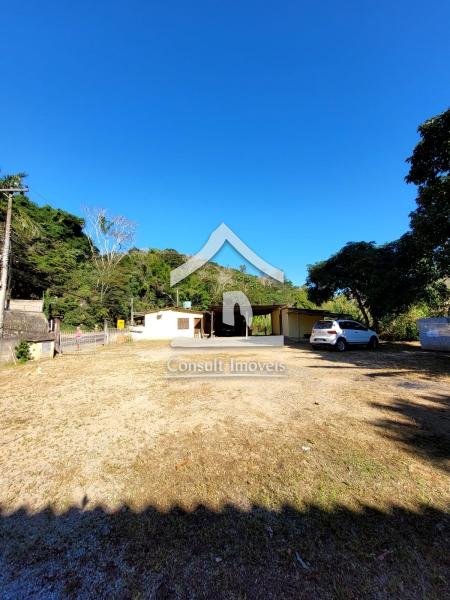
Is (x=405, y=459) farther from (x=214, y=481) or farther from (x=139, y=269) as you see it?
(x=139, y=269)

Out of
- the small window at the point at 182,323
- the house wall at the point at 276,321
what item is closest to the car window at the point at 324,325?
the house wall at the point at 276,321

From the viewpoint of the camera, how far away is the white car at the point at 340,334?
41.3ft

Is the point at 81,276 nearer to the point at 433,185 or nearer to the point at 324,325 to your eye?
the point at 324,325

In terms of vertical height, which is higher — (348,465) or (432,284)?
(432,284)

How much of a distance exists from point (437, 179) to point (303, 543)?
34.9 feet

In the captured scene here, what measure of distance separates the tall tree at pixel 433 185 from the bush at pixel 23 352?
14.6 meters

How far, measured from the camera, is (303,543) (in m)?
1.97

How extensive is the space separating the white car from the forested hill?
1024 inches

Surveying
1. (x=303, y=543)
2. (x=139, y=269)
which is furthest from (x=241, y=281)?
(x=303, y=543)

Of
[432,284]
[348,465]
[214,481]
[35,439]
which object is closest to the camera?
[214,481]

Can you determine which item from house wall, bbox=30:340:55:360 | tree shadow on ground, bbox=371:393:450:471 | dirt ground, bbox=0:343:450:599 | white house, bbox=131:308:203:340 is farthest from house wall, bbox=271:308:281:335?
dirt ground, bbox=0:343:450:599

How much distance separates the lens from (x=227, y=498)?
8.13 feet

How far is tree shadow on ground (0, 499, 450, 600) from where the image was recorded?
1.65m

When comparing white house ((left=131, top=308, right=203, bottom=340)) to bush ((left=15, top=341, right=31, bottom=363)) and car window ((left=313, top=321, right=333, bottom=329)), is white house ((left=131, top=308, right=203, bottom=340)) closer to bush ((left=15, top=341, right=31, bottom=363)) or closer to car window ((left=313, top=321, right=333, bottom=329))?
car window ((left=313, top=321, right=333, bottom=329))
